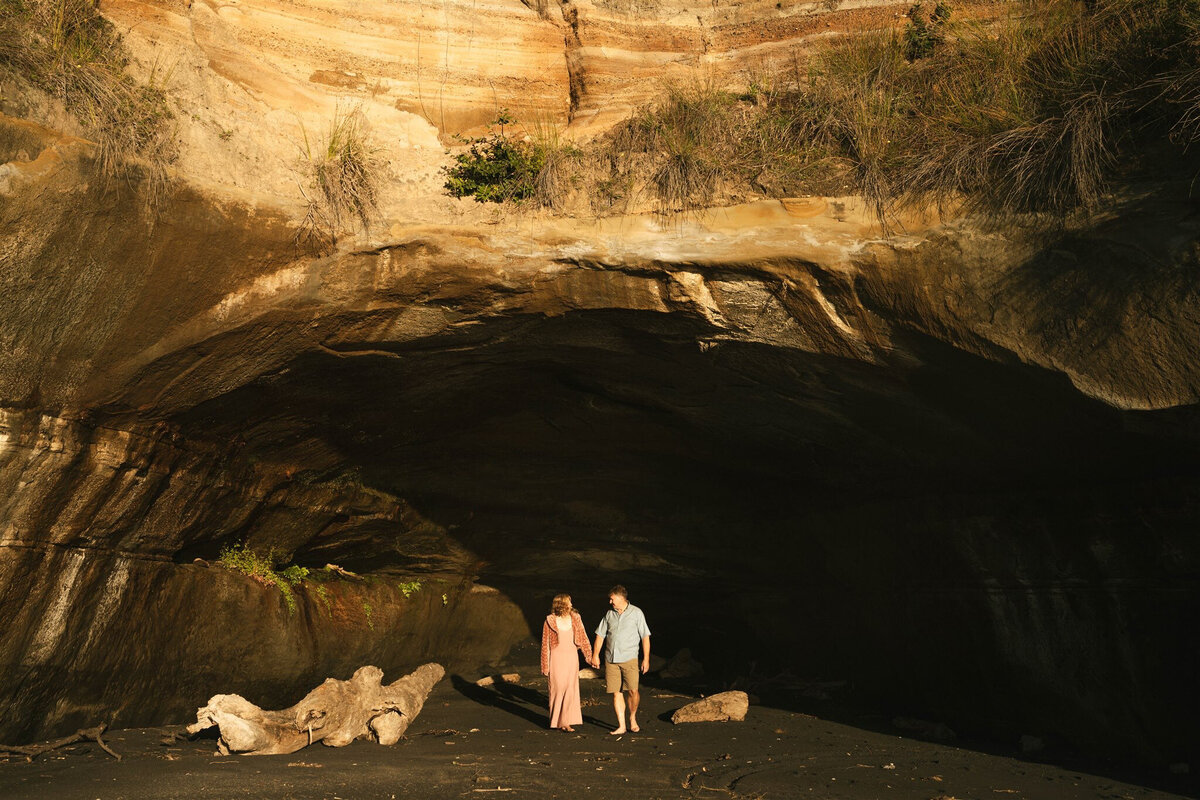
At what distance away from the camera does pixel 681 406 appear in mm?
8836

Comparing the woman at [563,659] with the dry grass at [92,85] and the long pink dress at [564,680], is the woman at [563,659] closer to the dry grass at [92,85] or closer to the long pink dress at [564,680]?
the long pink dress at [564,680]

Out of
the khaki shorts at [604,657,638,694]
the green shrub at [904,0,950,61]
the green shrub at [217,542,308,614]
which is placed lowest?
the khaki shorts at [604,657,638,694]

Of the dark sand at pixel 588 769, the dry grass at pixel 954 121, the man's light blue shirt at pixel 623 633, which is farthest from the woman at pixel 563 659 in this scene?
the dry grass at pixel 954 121

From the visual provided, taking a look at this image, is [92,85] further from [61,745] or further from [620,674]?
[620,674]

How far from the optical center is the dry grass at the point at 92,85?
6184 millimetres

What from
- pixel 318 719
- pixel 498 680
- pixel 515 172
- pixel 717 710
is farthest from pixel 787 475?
pixel 318 719

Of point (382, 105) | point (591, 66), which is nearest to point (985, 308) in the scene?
point (591, 66)

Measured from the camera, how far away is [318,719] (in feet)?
24.5

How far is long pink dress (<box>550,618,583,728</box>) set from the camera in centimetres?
844

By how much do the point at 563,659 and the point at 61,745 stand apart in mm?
3953

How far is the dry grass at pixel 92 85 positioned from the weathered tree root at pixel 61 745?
152 inches

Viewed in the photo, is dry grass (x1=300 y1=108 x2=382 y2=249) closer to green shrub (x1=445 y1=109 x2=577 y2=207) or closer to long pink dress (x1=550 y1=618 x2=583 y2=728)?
green shrub (x1=445 y1=109 x2=577 y2=207)

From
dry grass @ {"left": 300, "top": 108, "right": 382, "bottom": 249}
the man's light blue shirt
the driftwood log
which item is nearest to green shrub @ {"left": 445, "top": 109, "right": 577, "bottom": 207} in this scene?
dry grass @ {"left": 300, "top": 108, "right": 382, "bottom": 249}

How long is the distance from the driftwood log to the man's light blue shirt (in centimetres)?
192
